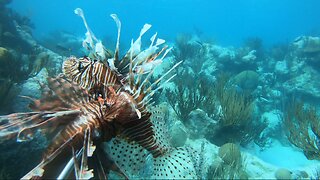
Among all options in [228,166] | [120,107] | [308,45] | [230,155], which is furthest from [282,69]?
[120,107]

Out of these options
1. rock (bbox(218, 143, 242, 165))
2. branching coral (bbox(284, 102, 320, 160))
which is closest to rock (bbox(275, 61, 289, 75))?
branching coral (bbox(284, 102, 320, 160))

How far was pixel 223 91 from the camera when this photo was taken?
20.6ft

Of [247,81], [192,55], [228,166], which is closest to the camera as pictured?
[228,166]

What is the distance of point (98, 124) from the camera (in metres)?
1.80

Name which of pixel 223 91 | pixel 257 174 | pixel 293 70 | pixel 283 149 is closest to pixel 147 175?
pixel 257 174

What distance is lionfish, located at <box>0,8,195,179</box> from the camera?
1.66 metres

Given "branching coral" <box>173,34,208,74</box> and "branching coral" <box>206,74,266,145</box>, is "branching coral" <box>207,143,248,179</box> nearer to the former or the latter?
"branching coral" <box>206,74,266,145</box>

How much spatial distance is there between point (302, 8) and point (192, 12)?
33.9m

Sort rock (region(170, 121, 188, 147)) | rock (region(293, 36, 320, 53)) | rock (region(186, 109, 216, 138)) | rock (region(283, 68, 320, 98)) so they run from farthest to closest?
rock (region(293, 36, 320, 53)) → rock (region(283, 68, 320, 98)) → rock (region(186, 109, 216, 138)) → rock (region(170, 121, 188, 147))

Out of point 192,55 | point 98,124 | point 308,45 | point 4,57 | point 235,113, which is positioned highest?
point 308,45

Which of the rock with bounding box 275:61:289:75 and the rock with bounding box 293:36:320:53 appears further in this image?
the rock with bounding box 275:61:289:75

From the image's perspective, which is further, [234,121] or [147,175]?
[234,121]

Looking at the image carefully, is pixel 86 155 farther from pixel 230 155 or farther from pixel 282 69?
pixel 282 69

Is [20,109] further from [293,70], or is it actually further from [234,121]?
[293,70]
